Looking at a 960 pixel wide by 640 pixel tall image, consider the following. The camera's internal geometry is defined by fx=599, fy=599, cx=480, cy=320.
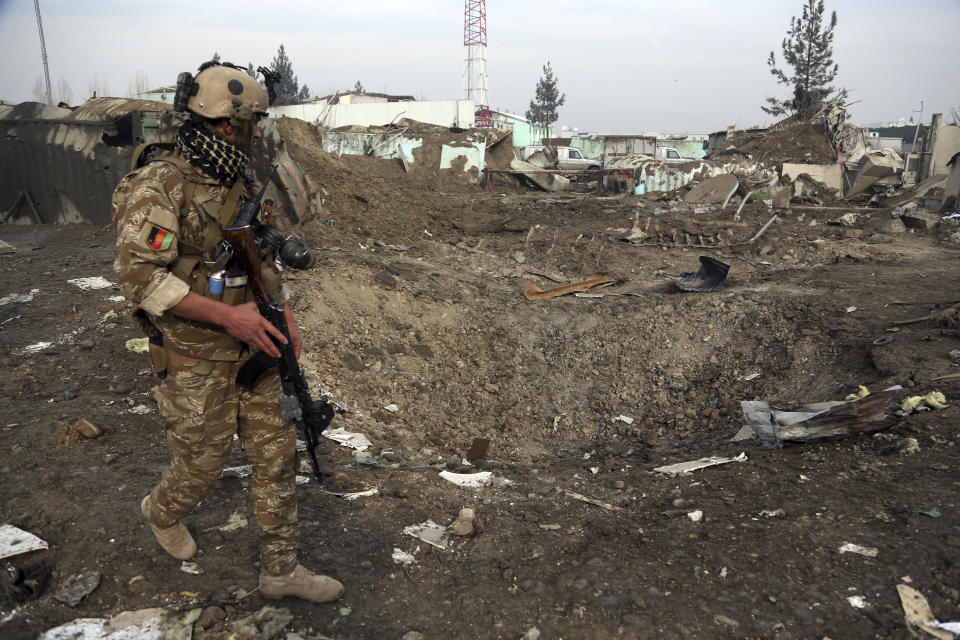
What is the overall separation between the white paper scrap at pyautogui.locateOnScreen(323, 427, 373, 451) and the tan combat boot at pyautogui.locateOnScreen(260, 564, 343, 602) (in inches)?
60.5

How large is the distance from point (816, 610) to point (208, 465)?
2074 mm

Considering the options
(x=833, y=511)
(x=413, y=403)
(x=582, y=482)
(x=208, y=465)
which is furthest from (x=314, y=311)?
(x=833, y=511)

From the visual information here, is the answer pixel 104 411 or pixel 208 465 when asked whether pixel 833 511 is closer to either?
pixel 208 465

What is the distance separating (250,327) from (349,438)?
1.99m

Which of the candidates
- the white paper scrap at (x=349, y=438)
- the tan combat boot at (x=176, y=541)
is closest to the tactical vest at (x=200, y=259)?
the tan combat boot at (x=176, y=541)

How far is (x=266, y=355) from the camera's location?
1.94 meters

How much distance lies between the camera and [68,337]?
472 centimetres

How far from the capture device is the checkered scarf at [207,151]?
1.86 meters

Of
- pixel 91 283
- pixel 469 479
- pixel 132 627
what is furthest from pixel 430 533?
pixel 91 283

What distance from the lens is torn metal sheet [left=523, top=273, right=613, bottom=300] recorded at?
7309 mm

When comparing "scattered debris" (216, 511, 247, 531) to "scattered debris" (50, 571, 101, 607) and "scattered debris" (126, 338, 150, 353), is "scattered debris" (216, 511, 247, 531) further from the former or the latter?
"scattered debris" (126, 338, 150, 353)

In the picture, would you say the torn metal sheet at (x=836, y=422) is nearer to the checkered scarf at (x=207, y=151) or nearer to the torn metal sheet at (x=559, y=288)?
the checkered scarf at (x=207, y=151)

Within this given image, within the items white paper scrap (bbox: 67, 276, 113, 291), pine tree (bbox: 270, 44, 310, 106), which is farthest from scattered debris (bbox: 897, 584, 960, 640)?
pine tree (bbox: 270, 44, 310, 106)

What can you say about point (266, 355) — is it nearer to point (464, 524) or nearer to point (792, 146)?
point (464, 524)
